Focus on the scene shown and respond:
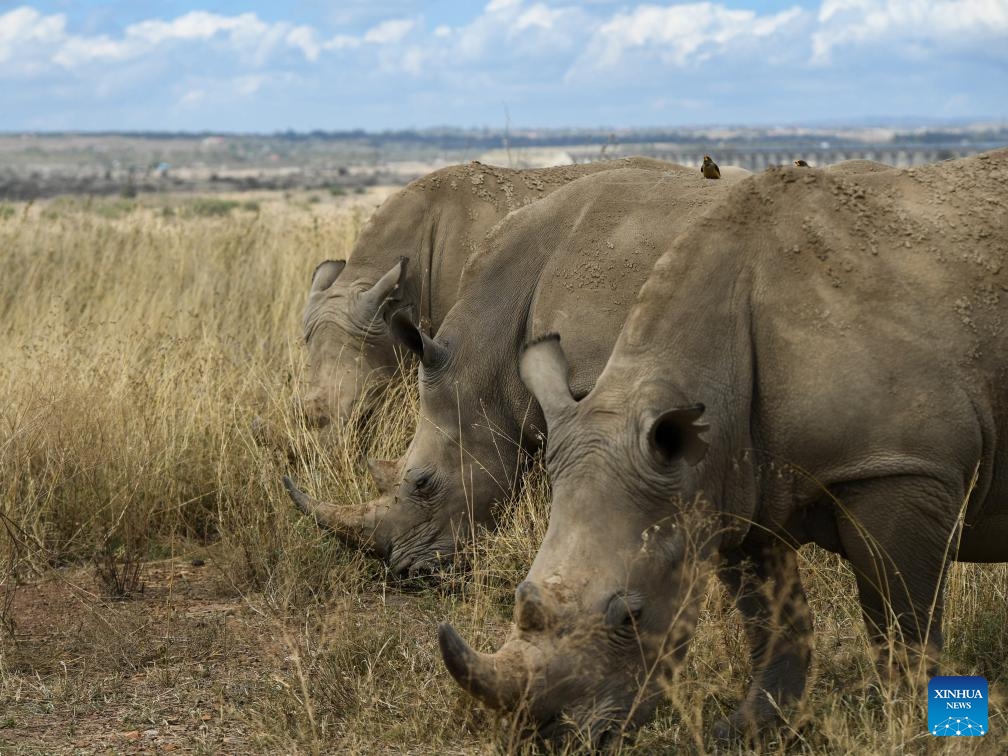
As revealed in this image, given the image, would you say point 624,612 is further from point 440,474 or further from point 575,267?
point 440,474

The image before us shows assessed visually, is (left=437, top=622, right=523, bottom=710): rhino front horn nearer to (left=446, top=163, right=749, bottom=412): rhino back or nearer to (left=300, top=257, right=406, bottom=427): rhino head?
(left=446, top=163, right=749, bottom=412): rhino back

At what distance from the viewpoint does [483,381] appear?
687cm

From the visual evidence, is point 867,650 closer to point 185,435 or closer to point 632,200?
point 632,200

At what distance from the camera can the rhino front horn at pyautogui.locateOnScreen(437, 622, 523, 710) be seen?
431 centimetres

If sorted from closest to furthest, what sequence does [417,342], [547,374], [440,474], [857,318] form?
1. [857,318]
2. [547,374]
3. [417,342]
4. [440,474]

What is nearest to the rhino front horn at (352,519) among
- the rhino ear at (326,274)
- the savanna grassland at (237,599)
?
the savanna grassland at (237,599)

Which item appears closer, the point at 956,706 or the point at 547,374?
the point at 956,706

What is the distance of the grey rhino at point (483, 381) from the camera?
664cm

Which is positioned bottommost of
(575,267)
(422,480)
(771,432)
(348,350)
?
(422,480)

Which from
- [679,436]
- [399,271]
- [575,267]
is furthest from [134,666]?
[399,271]

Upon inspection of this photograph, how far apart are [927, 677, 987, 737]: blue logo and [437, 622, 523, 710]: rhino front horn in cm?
140

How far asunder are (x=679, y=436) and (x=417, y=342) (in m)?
2.49

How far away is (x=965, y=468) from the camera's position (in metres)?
4.70

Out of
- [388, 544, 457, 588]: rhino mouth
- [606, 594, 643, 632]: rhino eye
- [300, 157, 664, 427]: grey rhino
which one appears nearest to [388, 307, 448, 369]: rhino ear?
[388, 544, 457, 588]: rhino mouth
